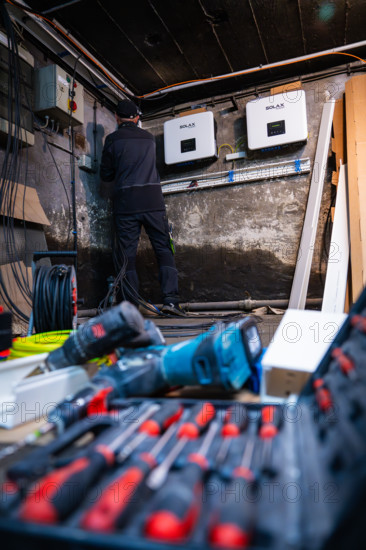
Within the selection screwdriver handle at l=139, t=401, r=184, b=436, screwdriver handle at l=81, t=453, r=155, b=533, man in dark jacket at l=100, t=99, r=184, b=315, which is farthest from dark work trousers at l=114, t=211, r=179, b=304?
screwdriver handle at l=81, t=453, r=155, b=533

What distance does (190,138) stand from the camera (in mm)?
3572

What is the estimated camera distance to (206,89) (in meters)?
3.71

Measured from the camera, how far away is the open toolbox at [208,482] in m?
0.33

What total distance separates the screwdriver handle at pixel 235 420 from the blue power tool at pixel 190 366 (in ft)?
0.89

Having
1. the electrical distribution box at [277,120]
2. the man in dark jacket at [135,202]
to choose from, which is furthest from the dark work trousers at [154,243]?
the electrical distribution box at [277,120]

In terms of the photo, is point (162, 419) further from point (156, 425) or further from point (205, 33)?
point (205, 33)

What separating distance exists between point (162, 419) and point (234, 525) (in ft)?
0.94

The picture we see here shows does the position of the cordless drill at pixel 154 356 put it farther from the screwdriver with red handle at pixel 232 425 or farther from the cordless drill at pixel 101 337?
the screwdriver with red handle at pixel 232 425

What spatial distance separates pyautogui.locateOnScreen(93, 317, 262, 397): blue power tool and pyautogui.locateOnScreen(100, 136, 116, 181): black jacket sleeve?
2.57 meters

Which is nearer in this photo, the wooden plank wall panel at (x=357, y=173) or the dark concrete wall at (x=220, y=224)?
the wooden plank wall panel at (x=357, y=173)

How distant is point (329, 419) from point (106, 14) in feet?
10.6

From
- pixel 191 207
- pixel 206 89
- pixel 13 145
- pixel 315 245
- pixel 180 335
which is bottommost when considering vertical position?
pixel 180 335

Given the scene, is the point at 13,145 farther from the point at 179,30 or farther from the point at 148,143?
the point at 179,30

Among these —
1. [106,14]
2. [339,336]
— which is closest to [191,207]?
[106,14]
